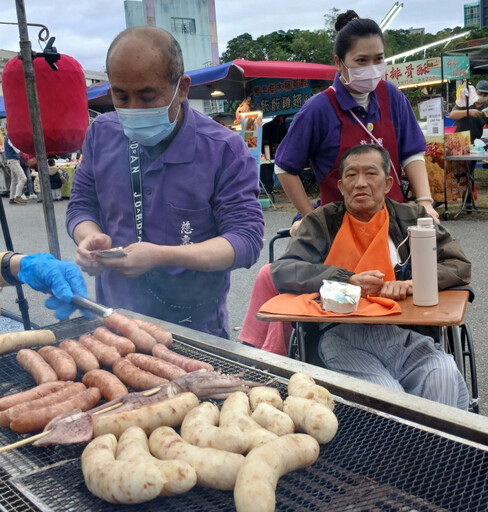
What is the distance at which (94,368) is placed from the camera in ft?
6.77

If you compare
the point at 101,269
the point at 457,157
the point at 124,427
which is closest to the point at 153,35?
the point at 101,269

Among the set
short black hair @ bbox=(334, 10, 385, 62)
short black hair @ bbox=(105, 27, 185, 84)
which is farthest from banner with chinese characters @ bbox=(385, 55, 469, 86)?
short black hair @ bbox=(105, 27, 185, 84)

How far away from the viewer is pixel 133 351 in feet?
7.30

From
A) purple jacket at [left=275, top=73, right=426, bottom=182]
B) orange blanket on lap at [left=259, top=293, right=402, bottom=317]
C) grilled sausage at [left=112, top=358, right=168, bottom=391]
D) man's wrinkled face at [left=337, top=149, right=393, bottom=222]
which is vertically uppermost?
purple jacket at [left=275, top=73, right=426, bottom=182]

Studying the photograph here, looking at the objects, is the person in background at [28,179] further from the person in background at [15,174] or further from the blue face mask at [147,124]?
the blue face mask at [147,124]

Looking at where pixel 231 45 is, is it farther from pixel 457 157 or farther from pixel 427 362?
pixel 427 362

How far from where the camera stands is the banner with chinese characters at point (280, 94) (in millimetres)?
16125

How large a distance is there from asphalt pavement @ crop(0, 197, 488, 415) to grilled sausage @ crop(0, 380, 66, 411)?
10.0 feet

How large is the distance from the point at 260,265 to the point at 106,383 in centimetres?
650

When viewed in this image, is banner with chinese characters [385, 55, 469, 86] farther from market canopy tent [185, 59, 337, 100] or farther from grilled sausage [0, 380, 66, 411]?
grilled sausage [0, 380, 66, 411]

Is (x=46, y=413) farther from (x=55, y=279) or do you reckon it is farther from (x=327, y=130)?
(x=327, y=130)

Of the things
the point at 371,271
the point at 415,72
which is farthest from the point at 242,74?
the point at 371,271

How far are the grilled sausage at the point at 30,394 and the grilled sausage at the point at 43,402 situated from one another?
0.03 metres

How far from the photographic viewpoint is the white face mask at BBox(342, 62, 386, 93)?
12.3 feet
